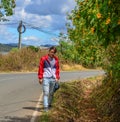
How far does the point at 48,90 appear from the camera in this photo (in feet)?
46.5

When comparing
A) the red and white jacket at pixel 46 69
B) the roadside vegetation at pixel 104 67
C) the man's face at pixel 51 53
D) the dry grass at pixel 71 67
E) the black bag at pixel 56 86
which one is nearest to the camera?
the roadside vegetation at pixel 104 67

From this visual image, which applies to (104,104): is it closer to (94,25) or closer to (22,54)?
(94,25)

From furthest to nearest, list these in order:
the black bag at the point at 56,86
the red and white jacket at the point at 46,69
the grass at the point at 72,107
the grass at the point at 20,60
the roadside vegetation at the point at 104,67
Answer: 1. the grass at the point at 20,60
2. the black bag at the point at 56,86
3. the red and white jacket at the point at 46,69
4. the grass at the point at 72,107
5. the roadside vegetation at the point at 104,67

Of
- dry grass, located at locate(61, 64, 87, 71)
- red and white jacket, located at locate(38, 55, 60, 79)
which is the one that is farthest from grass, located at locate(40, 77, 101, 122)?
dry grass, located at locate(61, 64, 87, 71)

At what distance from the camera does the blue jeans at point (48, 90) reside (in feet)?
46.1

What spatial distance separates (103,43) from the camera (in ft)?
24.1

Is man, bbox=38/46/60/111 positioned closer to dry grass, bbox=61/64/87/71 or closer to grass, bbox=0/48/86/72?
grass, bbox=0/48/86/72

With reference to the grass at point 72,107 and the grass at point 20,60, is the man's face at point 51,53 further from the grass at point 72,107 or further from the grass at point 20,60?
the grass at point 20,60

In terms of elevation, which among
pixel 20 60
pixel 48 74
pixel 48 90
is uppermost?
pixel 20 60

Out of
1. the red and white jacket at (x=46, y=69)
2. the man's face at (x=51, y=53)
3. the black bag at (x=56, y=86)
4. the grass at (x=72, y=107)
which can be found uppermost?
the man's face at (x=51, y=53)

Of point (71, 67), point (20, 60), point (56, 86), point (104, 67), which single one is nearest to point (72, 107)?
point (104, 67)

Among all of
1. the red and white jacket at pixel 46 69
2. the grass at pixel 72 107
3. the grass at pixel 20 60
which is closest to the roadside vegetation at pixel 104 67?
the grass at pixel 72 107

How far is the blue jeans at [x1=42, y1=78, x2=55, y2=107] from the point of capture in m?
14.0

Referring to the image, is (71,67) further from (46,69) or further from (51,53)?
(51,53)
